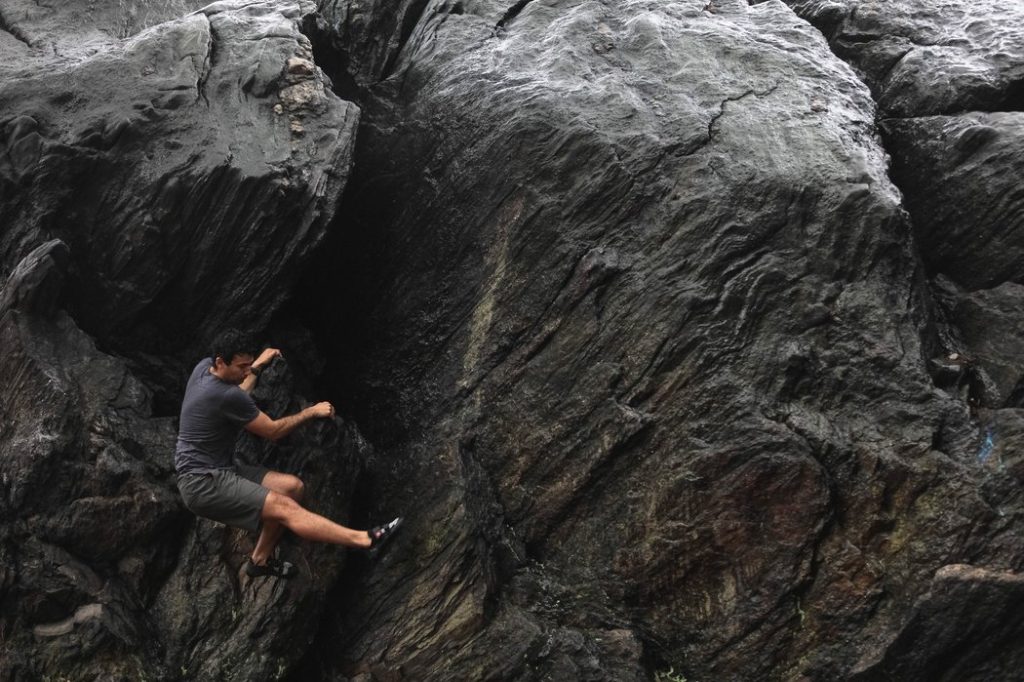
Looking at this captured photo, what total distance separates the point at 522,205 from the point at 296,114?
3836mm

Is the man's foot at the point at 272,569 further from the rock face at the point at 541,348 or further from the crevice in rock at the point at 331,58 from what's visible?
the crevice in rock at the point at 331,58

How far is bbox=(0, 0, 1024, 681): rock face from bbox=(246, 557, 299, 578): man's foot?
27 centimetres

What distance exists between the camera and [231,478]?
405 inches

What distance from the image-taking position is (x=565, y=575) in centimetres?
1119

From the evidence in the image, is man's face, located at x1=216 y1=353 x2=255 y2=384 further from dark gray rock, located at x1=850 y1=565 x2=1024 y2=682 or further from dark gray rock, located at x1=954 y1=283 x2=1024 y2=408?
dark gray rock, located at x1=954 y1=283 x2=1024 y2=408

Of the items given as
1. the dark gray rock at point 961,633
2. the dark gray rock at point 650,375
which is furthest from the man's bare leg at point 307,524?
the dark gray rock at point 961,633

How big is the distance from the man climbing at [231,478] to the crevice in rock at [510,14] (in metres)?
7.75

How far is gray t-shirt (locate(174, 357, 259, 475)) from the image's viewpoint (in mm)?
10266

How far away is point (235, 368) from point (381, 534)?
283 cm

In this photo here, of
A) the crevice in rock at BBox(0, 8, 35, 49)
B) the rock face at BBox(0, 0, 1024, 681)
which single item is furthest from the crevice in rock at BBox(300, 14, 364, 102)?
the crevice in rock at BBox(0, 8, 35, 49)

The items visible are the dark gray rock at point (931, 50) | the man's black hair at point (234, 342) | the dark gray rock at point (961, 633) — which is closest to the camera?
the dark gray rock at point (961, 633)

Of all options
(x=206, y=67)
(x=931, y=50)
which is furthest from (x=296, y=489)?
(x=931, y=50)

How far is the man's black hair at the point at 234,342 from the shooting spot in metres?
11.7

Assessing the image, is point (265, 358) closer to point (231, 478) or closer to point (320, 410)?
point (320, 410)
